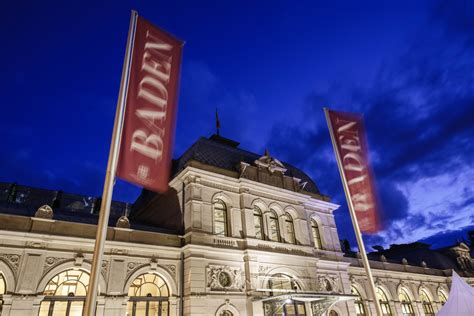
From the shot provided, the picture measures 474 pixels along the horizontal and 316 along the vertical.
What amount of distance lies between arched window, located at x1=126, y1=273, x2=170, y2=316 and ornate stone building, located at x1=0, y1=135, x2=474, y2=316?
54 millimetres

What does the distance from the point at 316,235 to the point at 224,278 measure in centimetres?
1032

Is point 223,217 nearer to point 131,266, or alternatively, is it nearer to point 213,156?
point 213,156

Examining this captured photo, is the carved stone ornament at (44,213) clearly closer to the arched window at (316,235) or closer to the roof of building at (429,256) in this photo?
the arched window at (316,235)

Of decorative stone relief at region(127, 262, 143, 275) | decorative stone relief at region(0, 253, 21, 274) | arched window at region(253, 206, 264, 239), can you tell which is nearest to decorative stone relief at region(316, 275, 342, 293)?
arched window at region(253, 206, 264, 239)

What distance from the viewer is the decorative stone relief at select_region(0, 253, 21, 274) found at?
15.2 meters

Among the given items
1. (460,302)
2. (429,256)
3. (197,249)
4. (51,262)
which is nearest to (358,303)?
(460,302)

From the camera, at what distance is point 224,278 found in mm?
20000

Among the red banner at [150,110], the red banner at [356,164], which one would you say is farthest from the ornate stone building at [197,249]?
the red banner at [150,110]

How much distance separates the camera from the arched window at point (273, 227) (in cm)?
2356

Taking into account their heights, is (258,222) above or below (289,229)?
above

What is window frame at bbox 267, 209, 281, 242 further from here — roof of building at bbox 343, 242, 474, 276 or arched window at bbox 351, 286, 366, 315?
roof of building at bbox 343, 242, 474, 276

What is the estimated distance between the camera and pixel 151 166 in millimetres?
10891

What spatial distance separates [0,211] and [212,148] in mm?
13835

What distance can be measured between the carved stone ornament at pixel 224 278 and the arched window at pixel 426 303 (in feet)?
81.9
